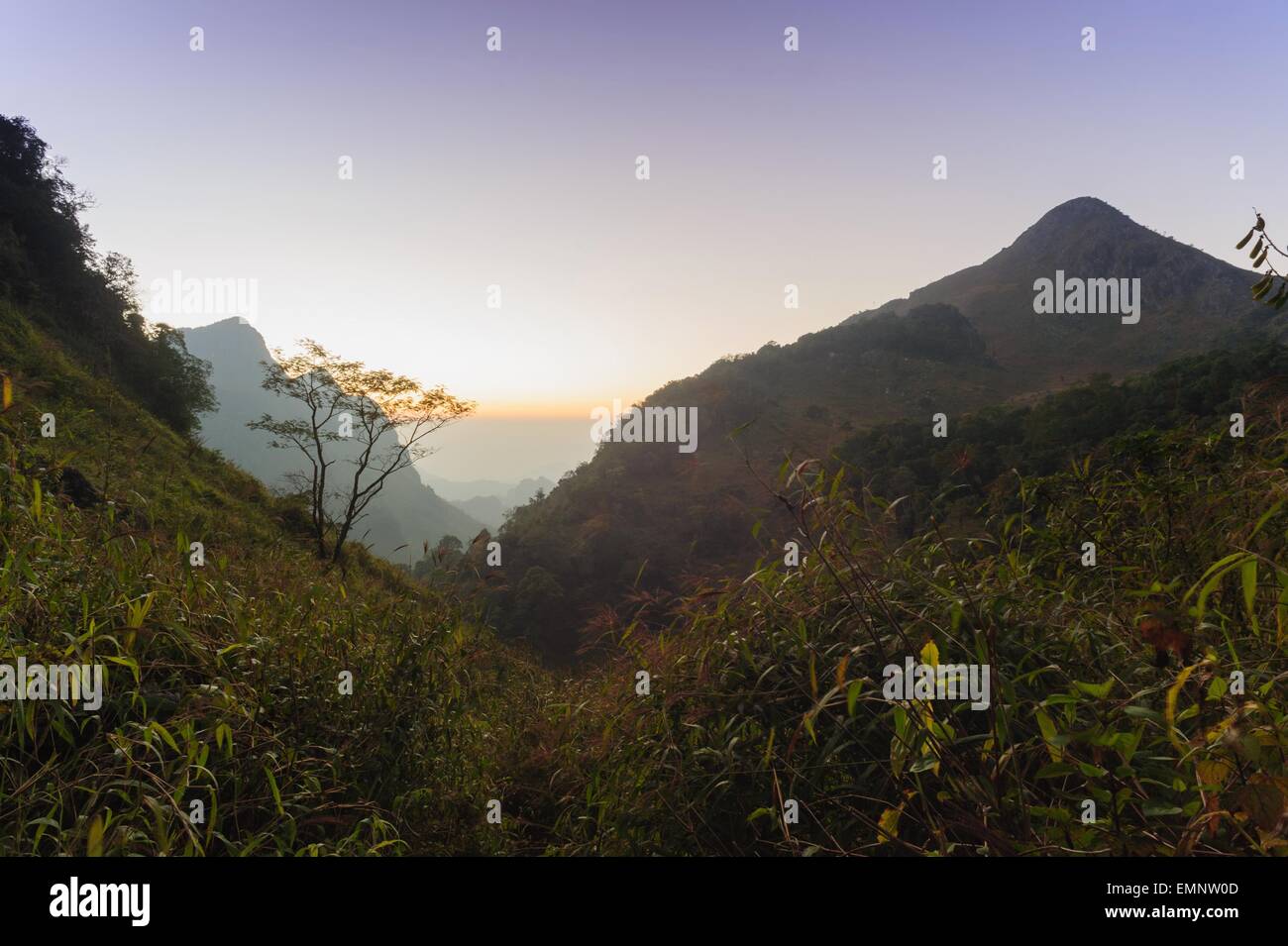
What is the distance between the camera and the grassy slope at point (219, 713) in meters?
2.03

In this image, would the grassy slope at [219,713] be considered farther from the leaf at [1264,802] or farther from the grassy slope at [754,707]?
the leaf at [1264,802]

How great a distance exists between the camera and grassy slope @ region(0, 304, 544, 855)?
79.8 inches

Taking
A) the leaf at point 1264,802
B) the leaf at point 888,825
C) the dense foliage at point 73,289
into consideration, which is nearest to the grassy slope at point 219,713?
the leaf at point 888,825

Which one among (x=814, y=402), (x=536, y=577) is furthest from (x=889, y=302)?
(x=536, y=577)

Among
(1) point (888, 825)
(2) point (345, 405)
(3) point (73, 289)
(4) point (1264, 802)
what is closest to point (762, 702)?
(1) point (888, 825)

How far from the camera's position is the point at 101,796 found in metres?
2.10

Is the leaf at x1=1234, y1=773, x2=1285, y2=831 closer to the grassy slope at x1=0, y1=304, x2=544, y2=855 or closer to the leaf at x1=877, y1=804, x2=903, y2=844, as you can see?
the leaf at x1=877, y1=804, x2=903, y2=844

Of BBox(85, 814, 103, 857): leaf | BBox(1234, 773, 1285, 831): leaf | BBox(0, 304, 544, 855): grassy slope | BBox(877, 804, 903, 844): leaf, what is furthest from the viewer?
BBox(0, 304, 544, 855): grassy slope

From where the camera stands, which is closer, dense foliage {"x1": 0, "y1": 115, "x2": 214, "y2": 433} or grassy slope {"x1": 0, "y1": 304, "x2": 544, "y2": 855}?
grassy slope {"x1": 0, "y1": 304, "x2": 544, "y2": 855}

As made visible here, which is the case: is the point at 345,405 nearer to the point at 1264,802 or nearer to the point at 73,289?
the point at 73,289

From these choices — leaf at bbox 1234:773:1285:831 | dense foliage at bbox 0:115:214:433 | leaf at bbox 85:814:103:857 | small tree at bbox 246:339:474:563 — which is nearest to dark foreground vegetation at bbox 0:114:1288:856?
leaf at bbox 1234:773:1285:831

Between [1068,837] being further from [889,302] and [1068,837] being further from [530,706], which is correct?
[889,302]

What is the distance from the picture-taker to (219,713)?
8.25ft
